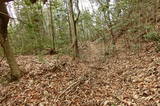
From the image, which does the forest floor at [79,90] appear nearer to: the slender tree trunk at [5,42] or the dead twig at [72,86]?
the dead twig at [72,86]

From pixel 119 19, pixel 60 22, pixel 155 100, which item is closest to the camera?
pixel 155 100

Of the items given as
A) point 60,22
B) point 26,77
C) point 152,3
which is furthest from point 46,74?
point 60,22

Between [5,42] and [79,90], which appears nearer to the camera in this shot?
[79,90]

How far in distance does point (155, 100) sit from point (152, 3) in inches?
395

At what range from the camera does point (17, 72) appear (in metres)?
6.82

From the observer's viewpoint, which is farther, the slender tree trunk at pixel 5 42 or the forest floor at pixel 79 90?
the slender tree trunk at pixel 5 42

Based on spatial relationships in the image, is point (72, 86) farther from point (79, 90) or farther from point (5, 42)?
point (5, 42)

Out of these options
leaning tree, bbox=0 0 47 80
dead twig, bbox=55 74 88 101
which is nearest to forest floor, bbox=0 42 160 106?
dead twig, bbox=55 74 88 101

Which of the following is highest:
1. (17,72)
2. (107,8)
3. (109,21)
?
(107,8)

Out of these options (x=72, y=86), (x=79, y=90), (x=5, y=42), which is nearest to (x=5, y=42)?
(x=5, y=42)

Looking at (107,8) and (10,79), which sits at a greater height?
(107,8)

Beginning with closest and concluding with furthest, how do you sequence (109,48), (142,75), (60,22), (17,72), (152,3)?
(142,75) < (17,72) < (152,3) < (109,48) < (60,22)

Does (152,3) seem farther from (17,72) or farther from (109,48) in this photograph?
(17,72)

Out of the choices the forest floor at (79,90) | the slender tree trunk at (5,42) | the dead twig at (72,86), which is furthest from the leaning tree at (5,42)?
the dead twig at (72,86)
